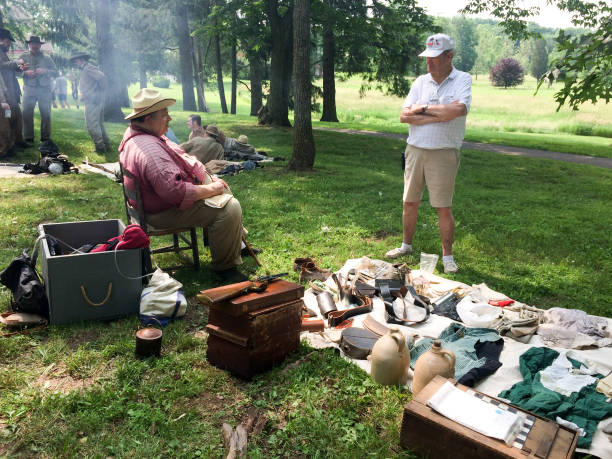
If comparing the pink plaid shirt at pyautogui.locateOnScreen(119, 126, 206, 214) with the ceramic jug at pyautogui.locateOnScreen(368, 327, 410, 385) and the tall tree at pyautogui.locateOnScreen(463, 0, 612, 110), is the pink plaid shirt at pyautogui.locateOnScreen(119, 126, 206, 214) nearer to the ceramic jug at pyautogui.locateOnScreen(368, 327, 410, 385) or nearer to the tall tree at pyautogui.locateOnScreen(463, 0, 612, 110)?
the ceramic jug at pyautogui.locateOnScreen(368, 327, 410, 385)

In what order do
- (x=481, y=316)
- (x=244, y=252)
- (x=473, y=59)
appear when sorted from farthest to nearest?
(x=473, y=59) < (x=244, y=252) < (x=481, y=316)

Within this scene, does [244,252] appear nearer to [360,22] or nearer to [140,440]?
[140,440]

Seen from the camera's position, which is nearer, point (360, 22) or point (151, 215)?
point (151, 215)

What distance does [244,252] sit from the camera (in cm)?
542

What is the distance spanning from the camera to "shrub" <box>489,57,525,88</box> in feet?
228

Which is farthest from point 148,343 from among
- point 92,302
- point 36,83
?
point 36,83

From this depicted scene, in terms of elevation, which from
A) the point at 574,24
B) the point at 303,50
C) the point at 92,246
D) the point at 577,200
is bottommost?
the point at 577,200

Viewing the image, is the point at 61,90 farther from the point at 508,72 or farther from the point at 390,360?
the point at 508,72

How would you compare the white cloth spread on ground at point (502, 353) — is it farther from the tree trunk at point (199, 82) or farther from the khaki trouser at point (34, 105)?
the tree trunk at point (199, 82)

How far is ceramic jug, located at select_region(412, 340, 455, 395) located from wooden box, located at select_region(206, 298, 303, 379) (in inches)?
35.7

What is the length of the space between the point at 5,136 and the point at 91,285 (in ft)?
26.5

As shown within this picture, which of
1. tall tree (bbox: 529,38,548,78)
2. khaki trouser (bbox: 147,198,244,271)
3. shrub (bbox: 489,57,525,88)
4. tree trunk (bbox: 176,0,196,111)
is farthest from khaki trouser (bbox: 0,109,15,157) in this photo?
tall tree (bbox: 529,38,548,78)

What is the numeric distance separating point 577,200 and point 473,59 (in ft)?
A: 312

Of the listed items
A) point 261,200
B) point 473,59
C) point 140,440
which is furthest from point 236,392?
point 473,59
